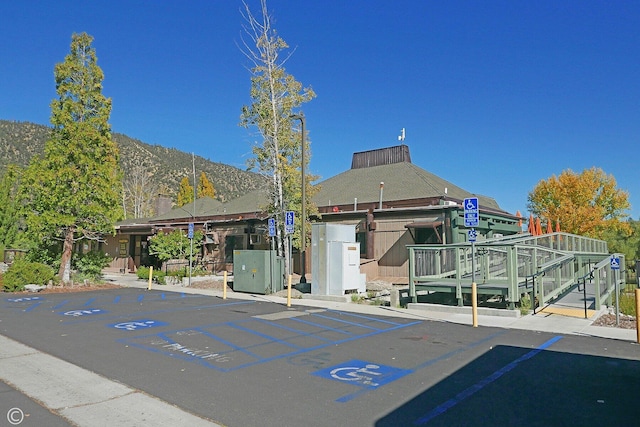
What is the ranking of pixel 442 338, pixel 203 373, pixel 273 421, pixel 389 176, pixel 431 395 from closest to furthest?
pixel 273 421 < pixel 431 395 < pixel 203 373 < pixel 442 338 < pixel 389 176

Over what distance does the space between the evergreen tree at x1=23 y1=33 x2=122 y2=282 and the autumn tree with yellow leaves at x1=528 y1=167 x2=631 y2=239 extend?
119 feet

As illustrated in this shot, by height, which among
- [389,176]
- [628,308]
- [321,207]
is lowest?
[628,308]

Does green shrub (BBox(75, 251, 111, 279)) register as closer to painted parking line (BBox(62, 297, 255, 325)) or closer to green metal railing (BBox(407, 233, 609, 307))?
painted parking line (BBox(62, 297, 255, 325))

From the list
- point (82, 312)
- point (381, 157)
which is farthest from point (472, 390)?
point (381, 157)

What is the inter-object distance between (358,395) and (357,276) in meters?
11.1

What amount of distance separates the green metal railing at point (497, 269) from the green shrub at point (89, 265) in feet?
56.5

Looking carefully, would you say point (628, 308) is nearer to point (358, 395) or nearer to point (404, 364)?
point (404, 364)

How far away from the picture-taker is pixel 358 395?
19.3ft

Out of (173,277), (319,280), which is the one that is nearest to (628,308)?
(319,280)

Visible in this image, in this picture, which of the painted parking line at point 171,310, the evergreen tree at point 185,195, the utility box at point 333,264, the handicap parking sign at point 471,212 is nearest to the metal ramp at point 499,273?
the handicap parking sign at point 471,212

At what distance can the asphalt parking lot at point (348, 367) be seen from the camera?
17.4 feet

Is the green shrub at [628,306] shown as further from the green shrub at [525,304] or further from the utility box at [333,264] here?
the utility box at [333,264]

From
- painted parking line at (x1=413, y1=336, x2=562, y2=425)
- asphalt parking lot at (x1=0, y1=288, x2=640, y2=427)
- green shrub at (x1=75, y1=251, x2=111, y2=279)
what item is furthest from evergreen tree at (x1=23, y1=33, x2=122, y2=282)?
painted parking line at (x1=413, y1=336, x2=562, y2=425)

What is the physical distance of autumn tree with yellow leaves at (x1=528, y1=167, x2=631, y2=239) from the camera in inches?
1615
